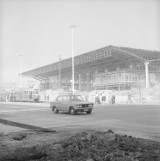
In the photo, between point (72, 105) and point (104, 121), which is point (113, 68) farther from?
point (104, 121)

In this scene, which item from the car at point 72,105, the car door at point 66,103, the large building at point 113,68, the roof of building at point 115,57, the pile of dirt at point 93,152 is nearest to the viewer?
the pile of dirt at point 93,152

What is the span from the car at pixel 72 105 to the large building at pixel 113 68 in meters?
31.1

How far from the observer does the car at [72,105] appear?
69.6 feet

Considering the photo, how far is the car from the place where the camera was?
21.2 meters

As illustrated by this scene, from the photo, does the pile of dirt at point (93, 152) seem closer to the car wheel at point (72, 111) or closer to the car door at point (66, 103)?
the car wheel at point (72, 111)

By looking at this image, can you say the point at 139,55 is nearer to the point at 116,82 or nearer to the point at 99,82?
the point at 116,82

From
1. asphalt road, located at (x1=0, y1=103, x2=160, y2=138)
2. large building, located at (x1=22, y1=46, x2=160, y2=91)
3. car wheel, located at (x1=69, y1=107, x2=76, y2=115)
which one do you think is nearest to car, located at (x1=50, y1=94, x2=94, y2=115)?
car wheel, located at (x1=69, y1=107, x2=76, y2=115)

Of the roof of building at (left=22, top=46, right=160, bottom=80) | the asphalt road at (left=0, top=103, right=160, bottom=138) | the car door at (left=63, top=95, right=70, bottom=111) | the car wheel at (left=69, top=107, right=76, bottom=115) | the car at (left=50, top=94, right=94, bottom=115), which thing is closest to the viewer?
the asphalt road at (left=0, top=103, right=160, bottom=138)

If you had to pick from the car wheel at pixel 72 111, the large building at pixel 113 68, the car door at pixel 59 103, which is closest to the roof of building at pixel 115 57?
the large building at pixel 113 68

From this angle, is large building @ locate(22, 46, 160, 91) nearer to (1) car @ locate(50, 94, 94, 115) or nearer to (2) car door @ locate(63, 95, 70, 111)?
(1) car @ locate(50, 94, 94, 115)

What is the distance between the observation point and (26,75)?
101m

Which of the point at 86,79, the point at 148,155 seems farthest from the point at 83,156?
the point at 86,79

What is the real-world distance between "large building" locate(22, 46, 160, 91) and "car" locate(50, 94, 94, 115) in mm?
31144

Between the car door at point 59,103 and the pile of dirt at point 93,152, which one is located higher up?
the car door at point 59,103
